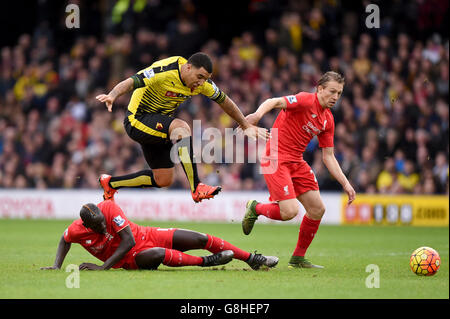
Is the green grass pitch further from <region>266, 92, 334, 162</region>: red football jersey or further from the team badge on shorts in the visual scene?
<region>266, 92, 334, 162</region>: red football jersey

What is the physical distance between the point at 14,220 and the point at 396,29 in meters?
12.0

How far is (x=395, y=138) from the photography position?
1853 centimetres

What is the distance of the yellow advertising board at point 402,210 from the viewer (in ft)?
60.6

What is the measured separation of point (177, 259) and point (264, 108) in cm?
208

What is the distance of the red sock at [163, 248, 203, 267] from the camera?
8508 millimetres

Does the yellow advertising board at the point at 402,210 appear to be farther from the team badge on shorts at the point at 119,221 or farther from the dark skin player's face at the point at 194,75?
the team badge on shorts at the point at 119,221

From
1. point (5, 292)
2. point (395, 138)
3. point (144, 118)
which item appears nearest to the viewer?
point (5, 292)

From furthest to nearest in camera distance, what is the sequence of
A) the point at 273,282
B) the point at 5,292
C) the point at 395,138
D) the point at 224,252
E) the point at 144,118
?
the point at 395,138 < the point at 144,118 < the point at 224,252 < the point at 273,282 < the point at 5,292

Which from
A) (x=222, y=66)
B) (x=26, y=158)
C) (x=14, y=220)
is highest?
(x=222, y=66)

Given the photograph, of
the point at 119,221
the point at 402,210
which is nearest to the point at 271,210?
the point at 119,221

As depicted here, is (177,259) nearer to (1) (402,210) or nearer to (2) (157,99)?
(2) (157,99)

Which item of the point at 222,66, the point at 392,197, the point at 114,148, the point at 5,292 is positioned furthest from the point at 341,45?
the point at 5,292

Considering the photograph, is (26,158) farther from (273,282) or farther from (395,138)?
(273,282)

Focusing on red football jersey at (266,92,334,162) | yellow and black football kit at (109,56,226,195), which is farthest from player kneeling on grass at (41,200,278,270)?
red football jersey at (266,92,334,162)
